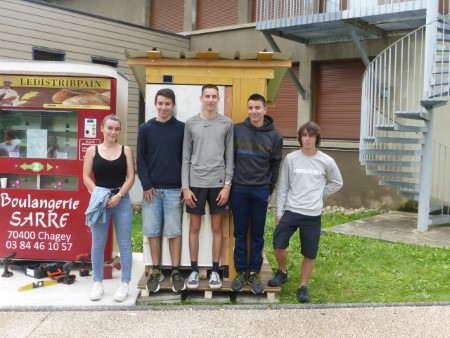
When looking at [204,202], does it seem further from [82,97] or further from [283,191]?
[82,97]

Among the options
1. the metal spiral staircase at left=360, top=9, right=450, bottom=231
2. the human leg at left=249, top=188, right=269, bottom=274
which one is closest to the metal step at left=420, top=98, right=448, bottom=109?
the metal spiral staircase at left=360, top=9, right=450, bottom=231

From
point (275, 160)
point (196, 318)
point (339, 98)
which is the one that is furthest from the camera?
point (339, 98)

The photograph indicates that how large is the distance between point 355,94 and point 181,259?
26.4ft

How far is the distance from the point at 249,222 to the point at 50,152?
2517 mm

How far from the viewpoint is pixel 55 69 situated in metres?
5.46

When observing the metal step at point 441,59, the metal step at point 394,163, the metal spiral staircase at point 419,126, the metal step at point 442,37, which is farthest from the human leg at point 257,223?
the metal step at point 442,37

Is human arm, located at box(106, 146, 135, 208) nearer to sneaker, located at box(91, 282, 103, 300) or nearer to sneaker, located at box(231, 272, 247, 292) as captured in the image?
sneaker, located at box(91, 282, 103, 300)

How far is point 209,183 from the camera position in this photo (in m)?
4.55

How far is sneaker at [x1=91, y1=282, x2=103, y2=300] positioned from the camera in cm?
476

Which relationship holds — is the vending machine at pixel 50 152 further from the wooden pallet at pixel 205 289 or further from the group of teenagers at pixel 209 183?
the wooden pallet at pixel 205 289

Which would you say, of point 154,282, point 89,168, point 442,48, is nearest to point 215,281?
point 154,282

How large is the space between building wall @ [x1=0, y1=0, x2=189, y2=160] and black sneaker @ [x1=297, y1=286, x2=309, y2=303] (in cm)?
787

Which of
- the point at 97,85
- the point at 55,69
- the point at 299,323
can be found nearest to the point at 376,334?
the point at 299,323

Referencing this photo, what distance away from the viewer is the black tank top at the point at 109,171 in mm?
4641
